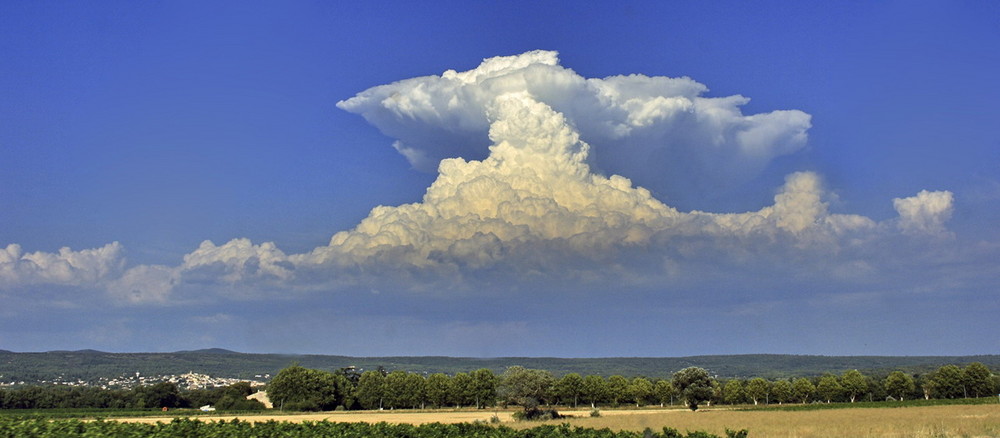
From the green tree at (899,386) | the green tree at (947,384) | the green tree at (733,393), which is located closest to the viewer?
the green tree at (947,384)

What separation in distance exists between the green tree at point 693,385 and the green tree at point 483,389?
38.0m

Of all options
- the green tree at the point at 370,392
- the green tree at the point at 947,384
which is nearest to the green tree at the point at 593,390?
the green tree at the point at 370,392

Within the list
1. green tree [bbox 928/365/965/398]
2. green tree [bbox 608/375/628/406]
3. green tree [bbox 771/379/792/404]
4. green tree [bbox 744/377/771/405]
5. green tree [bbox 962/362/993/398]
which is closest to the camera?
green tree [bbox 962/362/993/398]

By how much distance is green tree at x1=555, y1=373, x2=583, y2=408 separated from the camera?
149m

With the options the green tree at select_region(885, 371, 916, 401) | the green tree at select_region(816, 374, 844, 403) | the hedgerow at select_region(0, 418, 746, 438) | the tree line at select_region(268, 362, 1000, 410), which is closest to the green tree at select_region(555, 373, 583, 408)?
the tree line at select_region(268, 362, 1000, 410)

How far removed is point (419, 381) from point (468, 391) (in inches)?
390

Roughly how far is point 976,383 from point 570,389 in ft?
236

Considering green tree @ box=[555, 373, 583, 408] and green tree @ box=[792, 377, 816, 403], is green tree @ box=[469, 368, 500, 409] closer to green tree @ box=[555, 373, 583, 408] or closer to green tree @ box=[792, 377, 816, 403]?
green tree @ box=[555, 373, 583, 408]

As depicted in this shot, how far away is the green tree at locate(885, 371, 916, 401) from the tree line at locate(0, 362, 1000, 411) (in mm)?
177

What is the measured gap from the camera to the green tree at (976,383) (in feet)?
443

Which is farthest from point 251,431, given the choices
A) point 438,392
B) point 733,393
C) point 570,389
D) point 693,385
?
point 733,393

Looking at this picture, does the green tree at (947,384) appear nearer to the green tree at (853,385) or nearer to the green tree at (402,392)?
the green tree at (853,385)

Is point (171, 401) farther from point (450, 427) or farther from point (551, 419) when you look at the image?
point (450, 427)

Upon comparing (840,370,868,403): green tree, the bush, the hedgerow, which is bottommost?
the bush
